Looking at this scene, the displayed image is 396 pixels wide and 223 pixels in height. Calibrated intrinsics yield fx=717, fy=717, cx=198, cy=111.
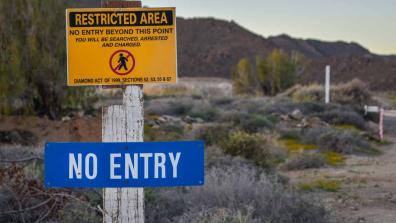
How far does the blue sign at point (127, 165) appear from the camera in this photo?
4879mm

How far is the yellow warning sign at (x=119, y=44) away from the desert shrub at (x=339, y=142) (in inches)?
604

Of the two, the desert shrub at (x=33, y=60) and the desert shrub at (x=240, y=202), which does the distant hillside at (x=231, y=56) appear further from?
the desert shrub at (x=240, y=202)

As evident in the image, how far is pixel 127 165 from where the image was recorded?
4883mm

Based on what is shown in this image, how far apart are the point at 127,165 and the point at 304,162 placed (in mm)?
11913

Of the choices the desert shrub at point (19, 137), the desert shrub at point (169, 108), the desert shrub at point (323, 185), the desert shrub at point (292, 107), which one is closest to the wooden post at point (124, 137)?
the desert shrub at point (323, 185)

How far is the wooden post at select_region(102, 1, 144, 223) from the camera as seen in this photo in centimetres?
492

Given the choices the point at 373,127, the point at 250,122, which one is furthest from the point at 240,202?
the point at 373,127

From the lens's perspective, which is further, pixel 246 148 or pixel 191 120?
pixel 191 120

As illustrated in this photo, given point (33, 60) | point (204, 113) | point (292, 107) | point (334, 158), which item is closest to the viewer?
point (334, 158)

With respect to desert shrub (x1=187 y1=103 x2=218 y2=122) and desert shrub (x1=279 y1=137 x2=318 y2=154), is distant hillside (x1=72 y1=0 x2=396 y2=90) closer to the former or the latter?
desert shrub (x1=187 y1=103 x2=218 y2=122)

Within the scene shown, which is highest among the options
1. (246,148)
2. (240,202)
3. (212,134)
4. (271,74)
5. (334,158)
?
(271,74)

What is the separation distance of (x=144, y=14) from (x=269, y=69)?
44.4 metres

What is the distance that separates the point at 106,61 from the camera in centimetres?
498

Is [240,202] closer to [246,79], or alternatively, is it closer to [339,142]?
[339,142]
